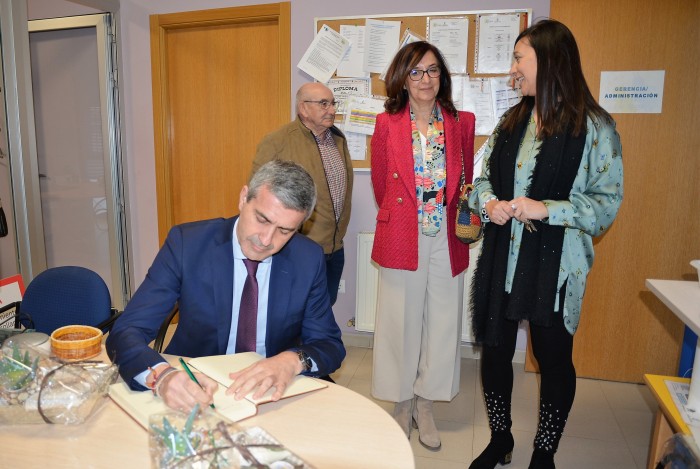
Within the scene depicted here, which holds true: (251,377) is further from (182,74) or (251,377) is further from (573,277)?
(182,74)

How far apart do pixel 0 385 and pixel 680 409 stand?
1827 mm

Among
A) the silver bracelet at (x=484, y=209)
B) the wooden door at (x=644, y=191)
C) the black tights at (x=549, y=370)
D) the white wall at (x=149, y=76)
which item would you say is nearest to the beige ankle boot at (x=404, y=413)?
the black tights at (x=549, y=370)

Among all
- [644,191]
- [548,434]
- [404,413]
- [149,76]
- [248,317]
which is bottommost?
→ [404,413]

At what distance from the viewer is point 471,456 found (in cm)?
229

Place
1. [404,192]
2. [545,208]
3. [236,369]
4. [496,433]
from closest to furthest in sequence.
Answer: [236,369] < [545,208] < [496,433] < [404,192]

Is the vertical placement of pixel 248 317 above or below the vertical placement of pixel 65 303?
above

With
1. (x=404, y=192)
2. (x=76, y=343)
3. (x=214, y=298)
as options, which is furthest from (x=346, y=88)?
(x=76, y=343)

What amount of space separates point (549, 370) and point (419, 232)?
0.75m

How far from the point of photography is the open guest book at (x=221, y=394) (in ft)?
3.54

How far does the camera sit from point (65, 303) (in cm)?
199

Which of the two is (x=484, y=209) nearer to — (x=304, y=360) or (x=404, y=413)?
(x=304, y=360)

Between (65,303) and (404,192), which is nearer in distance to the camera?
(65,303)

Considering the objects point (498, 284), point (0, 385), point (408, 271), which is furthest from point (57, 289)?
point (498, 284)

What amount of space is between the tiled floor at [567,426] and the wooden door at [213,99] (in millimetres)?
1690
